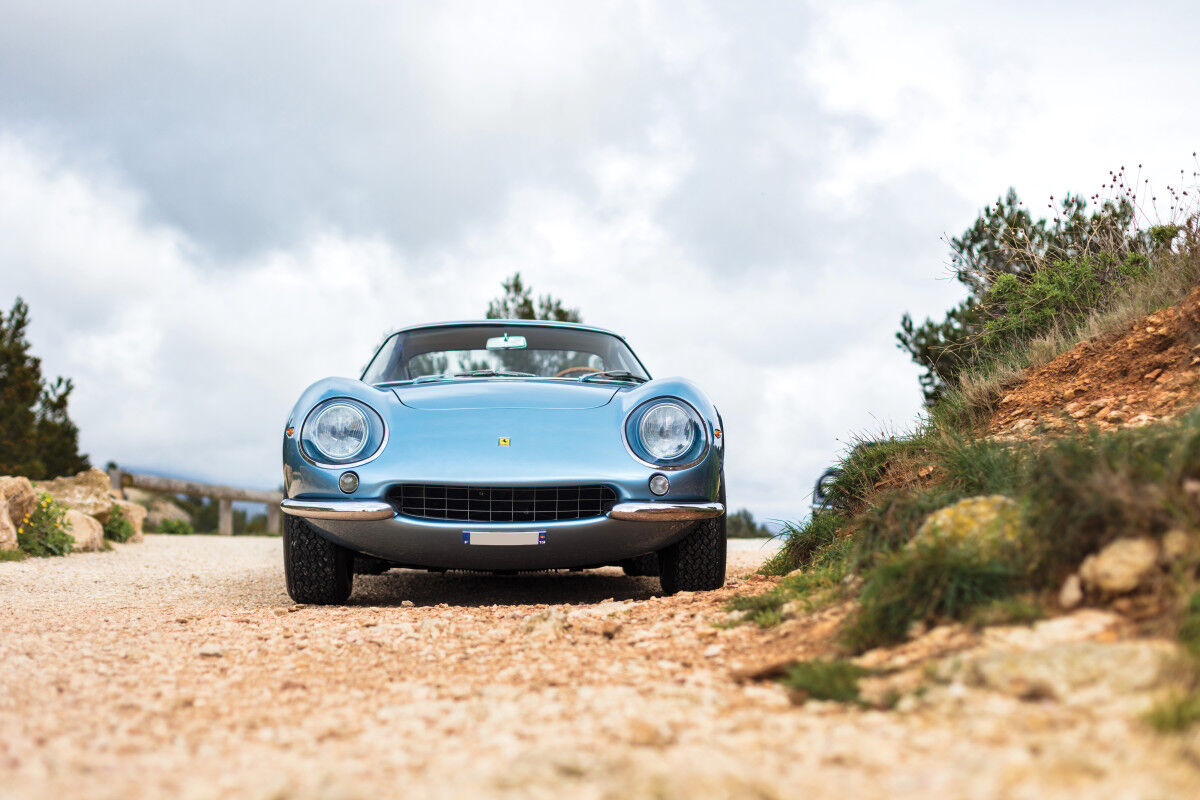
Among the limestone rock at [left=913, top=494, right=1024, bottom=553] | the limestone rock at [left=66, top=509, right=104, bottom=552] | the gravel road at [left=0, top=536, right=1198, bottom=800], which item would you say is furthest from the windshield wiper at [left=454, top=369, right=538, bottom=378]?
the limestone rock at [left=66, top=509, right=104, bottom=552]

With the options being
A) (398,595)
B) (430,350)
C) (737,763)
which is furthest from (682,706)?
(430,350)

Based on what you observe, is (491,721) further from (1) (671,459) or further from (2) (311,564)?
(2) (311,564)

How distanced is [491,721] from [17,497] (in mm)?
7916

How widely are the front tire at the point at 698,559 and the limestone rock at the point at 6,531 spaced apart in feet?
21.1

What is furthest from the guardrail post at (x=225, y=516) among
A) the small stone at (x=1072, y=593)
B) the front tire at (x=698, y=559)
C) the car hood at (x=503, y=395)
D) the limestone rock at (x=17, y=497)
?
the small stone at (x=1072, y=593)

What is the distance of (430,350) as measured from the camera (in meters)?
5.42

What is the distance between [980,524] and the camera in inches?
104

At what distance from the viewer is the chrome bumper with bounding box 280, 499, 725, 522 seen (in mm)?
3984

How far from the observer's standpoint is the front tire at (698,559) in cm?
434

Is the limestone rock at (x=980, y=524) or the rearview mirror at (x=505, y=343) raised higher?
the rearview mirror at (x=505, y=343)

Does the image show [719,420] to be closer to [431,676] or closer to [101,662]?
[431,676]

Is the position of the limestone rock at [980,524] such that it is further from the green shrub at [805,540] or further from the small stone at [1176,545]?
the green shrub at [805,540]

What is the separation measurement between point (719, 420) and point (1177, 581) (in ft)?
8.28

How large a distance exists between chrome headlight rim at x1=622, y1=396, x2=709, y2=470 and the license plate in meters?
0.56
